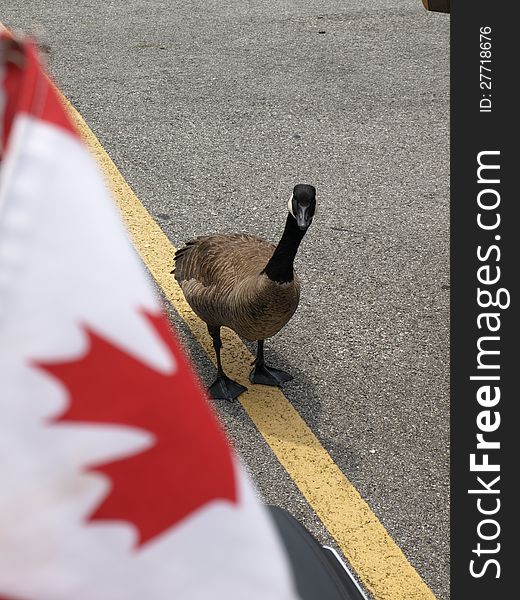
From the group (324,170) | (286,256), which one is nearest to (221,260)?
(286,256)

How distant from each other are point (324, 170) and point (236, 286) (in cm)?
214

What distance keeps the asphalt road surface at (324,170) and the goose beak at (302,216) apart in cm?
81

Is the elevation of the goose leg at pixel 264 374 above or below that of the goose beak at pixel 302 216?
below

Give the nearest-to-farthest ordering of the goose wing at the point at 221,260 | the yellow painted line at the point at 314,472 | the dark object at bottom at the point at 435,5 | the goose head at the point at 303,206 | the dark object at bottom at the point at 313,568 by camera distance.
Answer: the dark object at bottom at the point at 313,568
the yellow painted line at the point at 314,472
the goose head at the point at 303,206
the goose wing at the point at 221,260
the dark object at bottom at the point at 435,5

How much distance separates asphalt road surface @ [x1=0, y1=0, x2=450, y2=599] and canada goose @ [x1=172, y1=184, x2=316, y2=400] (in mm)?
182

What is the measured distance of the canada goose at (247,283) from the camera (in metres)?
4.00

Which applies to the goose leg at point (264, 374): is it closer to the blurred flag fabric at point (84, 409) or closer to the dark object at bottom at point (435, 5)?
the dark object at bottom at point (435, 5)

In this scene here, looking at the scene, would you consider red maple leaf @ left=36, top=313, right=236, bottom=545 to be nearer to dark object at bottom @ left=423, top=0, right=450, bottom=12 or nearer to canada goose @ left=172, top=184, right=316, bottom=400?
canada goose @ left=172, top=184, right=316, bottom=400

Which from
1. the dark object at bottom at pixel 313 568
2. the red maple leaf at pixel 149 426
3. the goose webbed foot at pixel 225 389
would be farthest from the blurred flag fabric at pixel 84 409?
the goose webbed foot at pixel 225 389

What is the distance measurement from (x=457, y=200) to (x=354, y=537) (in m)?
2.61

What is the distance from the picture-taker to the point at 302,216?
399 cm

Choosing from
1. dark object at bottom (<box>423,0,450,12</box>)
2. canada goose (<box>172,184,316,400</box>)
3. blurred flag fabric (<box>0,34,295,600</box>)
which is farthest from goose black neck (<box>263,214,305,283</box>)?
blurred flag fabric (<box>0,34,295,600</box>)

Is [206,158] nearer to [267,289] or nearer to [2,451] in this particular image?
[267,289]

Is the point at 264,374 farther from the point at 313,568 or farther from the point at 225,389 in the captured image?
the point at 313,568
